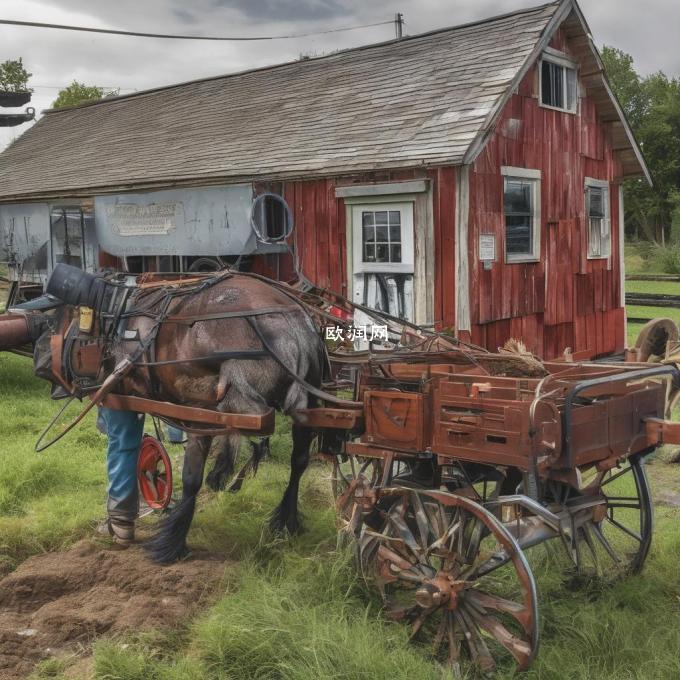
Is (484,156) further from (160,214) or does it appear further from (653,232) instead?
(653,232)

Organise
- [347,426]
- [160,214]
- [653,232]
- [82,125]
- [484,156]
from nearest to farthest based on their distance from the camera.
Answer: [347,426]
[484,156]
[160,214]
[82,125]
[653,232]

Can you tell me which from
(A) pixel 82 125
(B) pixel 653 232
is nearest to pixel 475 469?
(A) pixel 82 125

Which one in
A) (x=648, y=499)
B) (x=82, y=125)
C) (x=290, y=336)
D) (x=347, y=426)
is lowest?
(x=648, y=499)

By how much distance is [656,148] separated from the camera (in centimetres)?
4359

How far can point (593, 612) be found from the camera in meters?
4.62

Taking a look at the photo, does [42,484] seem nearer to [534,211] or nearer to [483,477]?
[483,477]

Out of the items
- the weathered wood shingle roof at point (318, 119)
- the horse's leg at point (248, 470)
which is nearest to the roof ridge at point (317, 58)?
the weathered wood shingle roof at point (318, 119)

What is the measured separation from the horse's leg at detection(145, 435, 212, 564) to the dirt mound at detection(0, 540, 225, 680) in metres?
Result: 0.11

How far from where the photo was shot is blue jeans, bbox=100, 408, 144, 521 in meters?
6.11

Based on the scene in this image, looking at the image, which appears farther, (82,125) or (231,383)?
(82,125)

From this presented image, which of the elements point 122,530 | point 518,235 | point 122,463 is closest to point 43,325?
point 122,463

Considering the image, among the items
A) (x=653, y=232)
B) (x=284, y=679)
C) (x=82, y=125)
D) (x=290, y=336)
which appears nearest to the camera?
(x=284, y=679)

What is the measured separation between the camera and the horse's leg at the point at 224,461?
5.46m

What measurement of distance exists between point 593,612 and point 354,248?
7072mm
